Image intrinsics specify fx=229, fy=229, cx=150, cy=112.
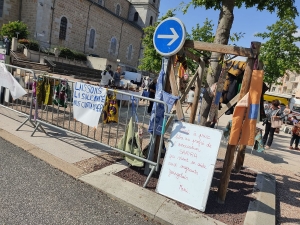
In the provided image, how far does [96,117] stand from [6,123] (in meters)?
2.92

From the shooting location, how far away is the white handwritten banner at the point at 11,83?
5.43 meters

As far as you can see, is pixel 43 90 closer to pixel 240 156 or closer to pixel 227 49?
pixel 227 49

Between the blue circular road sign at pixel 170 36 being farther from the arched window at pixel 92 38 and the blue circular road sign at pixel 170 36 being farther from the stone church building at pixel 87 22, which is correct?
the arched window at pixel 92 38

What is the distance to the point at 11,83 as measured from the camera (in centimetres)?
563

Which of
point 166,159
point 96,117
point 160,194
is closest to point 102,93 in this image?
point 96,117

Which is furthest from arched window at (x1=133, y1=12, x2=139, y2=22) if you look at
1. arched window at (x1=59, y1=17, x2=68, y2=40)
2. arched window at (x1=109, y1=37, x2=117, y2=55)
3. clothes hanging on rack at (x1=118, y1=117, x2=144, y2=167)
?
clothes hanging on rack at (x1=118, y1=117, x2=144, y2=167)

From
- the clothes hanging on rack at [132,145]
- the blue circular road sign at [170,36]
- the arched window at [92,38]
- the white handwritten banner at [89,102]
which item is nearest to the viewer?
the blue circular road sign at [170,36]

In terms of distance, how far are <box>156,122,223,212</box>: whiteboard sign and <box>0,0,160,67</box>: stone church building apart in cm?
2713

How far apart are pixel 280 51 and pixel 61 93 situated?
20.9 metres

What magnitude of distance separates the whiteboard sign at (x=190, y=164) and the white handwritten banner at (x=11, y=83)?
12.9ft

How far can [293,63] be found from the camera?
20.2 metres

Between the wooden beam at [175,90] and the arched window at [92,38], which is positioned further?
the arched window at [92,38]

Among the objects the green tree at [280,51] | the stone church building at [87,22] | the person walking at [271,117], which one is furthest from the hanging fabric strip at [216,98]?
the stone church building at [87,22]

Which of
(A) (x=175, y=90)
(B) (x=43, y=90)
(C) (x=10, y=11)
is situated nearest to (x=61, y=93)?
(B) (x=43, y=90)
